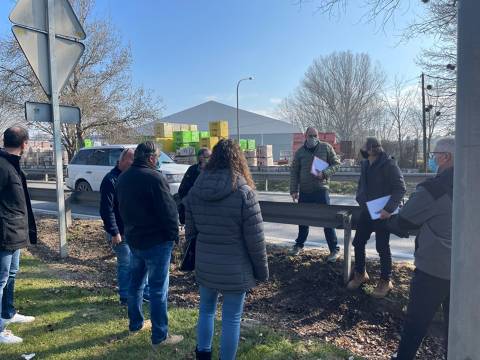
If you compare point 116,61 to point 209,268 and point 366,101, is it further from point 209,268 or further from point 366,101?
point 366,101

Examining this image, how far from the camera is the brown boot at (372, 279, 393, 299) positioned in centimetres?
466

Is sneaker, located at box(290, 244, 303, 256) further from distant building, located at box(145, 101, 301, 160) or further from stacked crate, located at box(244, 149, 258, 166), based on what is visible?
distant building, located at box(145, 101, 301, 160)

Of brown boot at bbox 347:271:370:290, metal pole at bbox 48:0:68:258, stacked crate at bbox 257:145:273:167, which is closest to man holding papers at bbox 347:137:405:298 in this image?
brown boot at bbox 347:271:370:290

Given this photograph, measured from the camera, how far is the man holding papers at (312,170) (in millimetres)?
6168

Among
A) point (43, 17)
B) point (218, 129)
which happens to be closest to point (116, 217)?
point (43, 17)

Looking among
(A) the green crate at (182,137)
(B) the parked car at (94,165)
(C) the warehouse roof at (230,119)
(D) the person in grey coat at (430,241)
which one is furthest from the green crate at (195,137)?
(C) the warehouse roof at (230,119)

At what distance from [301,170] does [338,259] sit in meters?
1.42

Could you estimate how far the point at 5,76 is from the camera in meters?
20.9

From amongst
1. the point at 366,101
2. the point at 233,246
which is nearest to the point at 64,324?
the point at 233,246

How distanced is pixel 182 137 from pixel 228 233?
22.6 m

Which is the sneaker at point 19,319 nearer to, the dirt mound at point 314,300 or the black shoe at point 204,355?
the dirt mound at point 314,300

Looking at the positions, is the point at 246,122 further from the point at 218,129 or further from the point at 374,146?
the point at 374,146

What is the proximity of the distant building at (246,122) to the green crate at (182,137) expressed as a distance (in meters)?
40.2

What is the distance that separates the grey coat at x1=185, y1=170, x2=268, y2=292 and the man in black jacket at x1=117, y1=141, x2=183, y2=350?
600 mm
